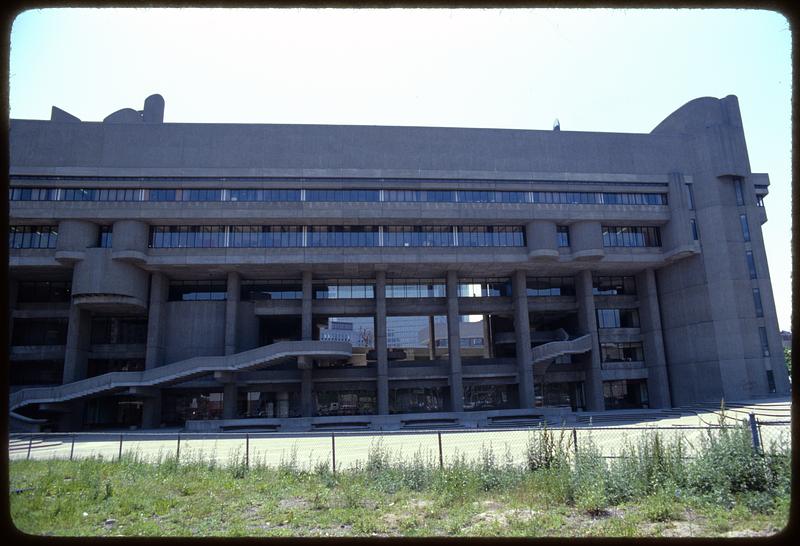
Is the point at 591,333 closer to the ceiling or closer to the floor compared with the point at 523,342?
closer to the ceiling

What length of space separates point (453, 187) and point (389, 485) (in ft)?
126

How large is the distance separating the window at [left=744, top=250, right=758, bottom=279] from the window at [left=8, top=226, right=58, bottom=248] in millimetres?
63566

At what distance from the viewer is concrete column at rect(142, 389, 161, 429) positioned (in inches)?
1783

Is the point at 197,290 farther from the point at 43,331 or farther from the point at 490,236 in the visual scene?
the point at 490,236

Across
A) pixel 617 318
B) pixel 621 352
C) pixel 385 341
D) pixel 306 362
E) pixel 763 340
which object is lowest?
pixel 306 362

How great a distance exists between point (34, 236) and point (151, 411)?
18.7 meters

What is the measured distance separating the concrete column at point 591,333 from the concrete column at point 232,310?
34118mm

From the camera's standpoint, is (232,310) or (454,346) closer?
(232,310)

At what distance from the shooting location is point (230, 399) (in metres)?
45.4

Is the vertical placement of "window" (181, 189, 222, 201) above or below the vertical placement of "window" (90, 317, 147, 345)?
above

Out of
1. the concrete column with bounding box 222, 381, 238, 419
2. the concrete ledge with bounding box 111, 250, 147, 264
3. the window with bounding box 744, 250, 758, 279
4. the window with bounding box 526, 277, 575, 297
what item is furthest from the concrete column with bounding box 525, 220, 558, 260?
the concrete ledge with bounding box 111, 250, 147, 264

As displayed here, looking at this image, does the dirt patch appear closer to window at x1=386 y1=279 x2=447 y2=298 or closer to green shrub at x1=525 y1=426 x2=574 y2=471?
green shrub at x1=525 y1=426 x2=574 y2=471

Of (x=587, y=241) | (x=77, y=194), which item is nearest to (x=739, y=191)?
(x=587, y=241)

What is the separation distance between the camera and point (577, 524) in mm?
8867
